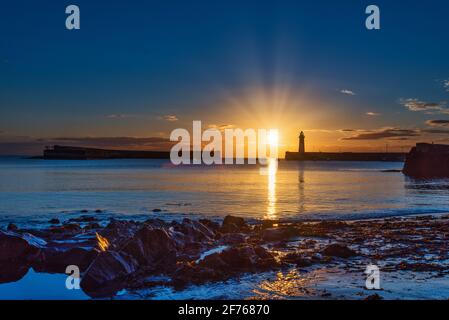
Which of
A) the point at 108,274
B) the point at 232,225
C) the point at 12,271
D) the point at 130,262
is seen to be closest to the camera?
the point at 108,274

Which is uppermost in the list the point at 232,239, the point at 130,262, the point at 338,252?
the point at 130,262

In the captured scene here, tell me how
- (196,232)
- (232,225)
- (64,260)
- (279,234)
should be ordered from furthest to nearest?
(232,225), (279,234), (196,232), (64,260)

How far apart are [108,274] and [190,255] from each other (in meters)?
3.34

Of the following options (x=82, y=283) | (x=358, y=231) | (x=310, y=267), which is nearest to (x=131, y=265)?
(x=82, y=283)

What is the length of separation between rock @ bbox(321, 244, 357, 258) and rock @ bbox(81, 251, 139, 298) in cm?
608

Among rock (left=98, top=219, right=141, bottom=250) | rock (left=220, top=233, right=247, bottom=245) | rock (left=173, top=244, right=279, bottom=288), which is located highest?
rock (left=98, top=219, right=141, bottom=250)

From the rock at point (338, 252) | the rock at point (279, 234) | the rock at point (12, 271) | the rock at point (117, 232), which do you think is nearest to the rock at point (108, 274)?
the rock at point (12, 271)

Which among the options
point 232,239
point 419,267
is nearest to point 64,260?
point 232,239

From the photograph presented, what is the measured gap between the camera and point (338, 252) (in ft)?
46.3

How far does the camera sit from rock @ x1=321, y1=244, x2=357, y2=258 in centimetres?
1401

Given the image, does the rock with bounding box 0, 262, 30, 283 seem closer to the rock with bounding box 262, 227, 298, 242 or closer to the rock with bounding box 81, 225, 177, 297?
the rock with bounding box 81, 225, 177, 297

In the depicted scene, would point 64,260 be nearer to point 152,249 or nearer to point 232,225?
point 152,249

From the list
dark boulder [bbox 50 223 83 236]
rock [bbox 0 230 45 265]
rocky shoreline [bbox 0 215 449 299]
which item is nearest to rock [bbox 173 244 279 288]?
rocky shoreline [bbox 0 215 449 299]

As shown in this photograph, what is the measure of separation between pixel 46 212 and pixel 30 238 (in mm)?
18517
